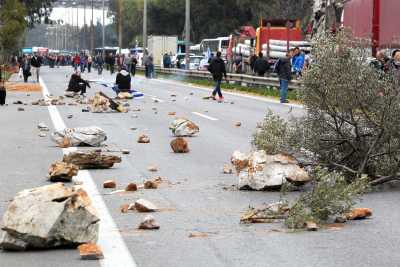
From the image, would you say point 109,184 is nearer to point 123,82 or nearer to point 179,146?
point 179,146

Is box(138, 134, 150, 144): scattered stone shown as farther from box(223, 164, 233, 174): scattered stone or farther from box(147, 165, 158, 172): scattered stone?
box(223, 164, 233, 174): scattered stone

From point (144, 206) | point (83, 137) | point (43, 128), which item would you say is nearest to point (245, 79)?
point (43, 128)

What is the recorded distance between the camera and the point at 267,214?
820cm

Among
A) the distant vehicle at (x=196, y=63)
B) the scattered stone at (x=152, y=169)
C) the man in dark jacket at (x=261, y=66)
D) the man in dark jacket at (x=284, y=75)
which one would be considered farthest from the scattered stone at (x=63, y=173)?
the distant vehicle at (x=196, y=63)

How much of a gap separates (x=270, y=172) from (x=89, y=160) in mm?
2989

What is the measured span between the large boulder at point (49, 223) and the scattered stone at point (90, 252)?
18 centimetres

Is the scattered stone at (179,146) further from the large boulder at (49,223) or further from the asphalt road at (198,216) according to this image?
the large boulder at (49,223)

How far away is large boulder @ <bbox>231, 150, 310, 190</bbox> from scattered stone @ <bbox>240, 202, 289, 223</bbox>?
135 centimetres

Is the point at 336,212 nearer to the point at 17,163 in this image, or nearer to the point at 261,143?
the point at 261,143

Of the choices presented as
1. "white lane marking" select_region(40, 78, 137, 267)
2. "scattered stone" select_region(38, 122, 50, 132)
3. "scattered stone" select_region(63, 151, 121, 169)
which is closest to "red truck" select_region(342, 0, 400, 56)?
"scattered stone" select_region(38, 122, 50, 132)

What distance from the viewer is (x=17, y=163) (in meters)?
12.4

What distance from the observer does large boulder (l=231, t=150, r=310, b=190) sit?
385 inches

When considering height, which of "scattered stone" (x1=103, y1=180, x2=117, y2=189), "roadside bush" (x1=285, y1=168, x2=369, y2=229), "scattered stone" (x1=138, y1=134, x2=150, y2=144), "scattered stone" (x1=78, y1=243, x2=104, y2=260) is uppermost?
"roadside bush" (x1=285, y1=168, x2=369, y2=229)

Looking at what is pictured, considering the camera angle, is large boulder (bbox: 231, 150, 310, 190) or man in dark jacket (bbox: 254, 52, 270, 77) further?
man in dark jacket (bbox: 254, 52, 270, 77)
